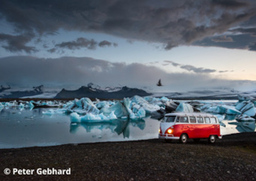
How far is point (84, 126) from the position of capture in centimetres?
3509

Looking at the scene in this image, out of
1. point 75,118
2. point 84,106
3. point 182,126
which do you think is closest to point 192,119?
point 182,126

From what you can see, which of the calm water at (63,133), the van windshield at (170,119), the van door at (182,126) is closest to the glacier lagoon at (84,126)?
the calm water at (63,133)

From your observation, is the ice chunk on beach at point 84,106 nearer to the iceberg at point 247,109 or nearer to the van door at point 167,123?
the van door at point 167,123

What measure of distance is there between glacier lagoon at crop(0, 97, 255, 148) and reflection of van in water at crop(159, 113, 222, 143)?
30.2 ft

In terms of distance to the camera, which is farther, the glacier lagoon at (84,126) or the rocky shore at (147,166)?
the glacier lagoon at (84,126)

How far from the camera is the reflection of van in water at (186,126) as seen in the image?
15188 mm

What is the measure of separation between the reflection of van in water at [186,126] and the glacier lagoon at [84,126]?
30.2 feet

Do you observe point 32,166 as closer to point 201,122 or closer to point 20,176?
point 20,176

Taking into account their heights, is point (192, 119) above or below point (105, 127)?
above

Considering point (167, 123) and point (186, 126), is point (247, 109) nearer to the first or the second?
point (186, 126)

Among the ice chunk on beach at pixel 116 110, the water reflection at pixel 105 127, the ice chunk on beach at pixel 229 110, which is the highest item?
the ice chunk on beach at pixel 116 110

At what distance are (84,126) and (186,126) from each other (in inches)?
894

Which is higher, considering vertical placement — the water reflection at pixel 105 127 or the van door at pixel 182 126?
the van door at pixel 182 126

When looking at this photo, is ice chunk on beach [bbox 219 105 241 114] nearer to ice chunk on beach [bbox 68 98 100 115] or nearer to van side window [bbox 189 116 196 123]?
ice chunk on beach [bbox 68 98 100 115]
